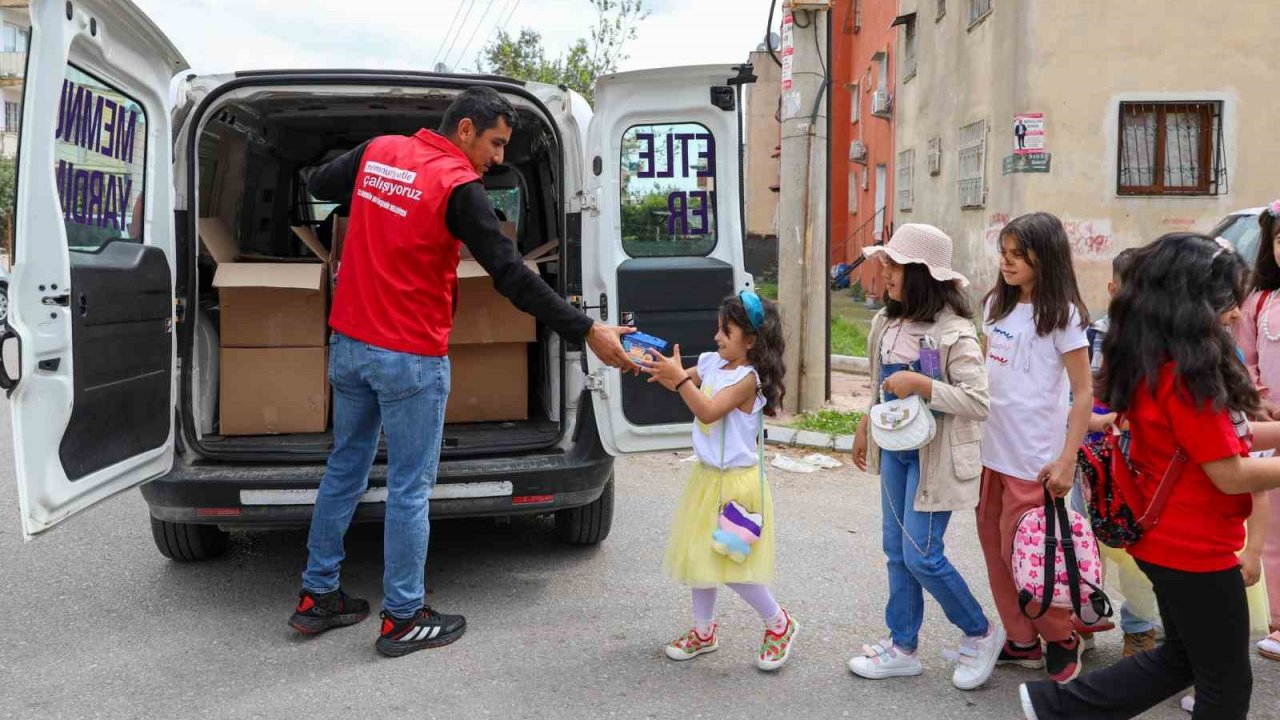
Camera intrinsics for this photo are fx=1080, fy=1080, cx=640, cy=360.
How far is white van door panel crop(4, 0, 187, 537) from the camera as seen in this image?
3.19 metres

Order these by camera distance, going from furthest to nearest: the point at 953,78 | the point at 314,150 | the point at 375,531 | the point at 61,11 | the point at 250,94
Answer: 1. the point at 953,78
2. the point at 314,150
3. the point at 375,531
4. the point at 250,94
5. the point at 61,11

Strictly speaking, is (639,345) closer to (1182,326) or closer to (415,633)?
(415,633)

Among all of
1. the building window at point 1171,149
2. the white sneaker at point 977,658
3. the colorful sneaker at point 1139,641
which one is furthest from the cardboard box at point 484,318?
the building window at point 1171,149

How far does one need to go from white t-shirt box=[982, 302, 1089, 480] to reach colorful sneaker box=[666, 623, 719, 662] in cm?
115

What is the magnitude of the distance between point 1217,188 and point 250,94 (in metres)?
11.3

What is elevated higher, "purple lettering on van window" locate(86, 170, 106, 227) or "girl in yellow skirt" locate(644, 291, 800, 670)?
"purple lettering on van window" locate(86, 170, 106, 227)

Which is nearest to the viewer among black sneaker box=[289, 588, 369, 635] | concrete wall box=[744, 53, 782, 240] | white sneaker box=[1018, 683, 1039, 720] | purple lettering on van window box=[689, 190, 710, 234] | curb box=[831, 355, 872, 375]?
white sneaker box=[1018, 683, 1039, 720]

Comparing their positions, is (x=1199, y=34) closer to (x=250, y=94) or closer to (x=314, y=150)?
(x=314, y=150)

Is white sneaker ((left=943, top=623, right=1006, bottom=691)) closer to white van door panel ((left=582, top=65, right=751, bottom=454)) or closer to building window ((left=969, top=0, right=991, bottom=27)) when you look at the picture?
white van door panel ((left=582, top=65, right=751, bottom=454))

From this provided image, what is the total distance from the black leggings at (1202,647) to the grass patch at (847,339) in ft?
27.5

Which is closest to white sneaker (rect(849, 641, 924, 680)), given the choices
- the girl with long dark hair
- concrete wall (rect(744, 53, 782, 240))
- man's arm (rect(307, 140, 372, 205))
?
the girl with long dark hair

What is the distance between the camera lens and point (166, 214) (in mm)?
3922

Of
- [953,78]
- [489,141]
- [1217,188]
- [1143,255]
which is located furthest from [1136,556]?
[953,78]

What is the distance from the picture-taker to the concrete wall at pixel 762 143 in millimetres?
→ 29828
